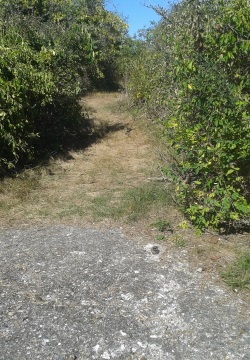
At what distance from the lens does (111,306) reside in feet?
11.4

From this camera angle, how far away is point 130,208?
218 inches

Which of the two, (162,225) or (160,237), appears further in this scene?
(162,225)

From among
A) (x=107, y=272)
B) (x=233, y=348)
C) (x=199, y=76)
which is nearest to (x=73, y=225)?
(x=107, y=272)

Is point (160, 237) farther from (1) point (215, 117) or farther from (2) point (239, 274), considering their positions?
(1) point (215, 117)

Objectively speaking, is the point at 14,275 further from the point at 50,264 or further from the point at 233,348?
the point at 233,348

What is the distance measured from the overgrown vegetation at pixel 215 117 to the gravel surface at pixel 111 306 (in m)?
0.71

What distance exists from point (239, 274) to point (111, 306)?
1.24m

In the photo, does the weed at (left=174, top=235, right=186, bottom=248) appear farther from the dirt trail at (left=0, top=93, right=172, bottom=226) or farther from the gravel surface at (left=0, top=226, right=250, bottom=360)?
the dirt trail at (left=0, top=93, right=172, bottom=226)

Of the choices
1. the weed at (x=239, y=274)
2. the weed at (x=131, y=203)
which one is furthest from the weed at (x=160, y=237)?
the weed at (x=239, y=274)

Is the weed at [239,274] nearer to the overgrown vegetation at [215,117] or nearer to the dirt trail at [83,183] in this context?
the overgrown vegetation at [215,117]

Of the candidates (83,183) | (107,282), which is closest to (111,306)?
(107,282)

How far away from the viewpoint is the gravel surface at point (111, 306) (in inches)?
117

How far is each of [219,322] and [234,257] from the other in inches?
44.1

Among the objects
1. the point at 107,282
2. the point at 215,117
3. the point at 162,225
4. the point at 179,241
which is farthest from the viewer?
the point at 162,225
